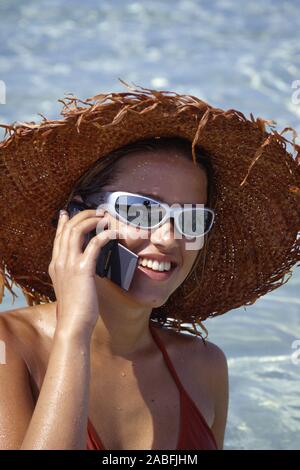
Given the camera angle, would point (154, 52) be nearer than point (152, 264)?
No

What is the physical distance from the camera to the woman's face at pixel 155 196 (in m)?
3.08


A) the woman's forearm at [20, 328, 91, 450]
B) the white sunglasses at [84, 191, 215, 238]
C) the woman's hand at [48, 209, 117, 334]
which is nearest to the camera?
the woman's forearm at [20, 328, 91, 450]

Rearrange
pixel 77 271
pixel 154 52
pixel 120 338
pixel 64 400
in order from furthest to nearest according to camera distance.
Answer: pixel 154 52
pixel 120 338
pixel 77 271
pixel 64 400

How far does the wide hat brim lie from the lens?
3.09 m

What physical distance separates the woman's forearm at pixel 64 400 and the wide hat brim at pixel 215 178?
77 centimetres

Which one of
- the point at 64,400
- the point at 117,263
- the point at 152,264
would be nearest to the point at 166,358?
the point at 152,264

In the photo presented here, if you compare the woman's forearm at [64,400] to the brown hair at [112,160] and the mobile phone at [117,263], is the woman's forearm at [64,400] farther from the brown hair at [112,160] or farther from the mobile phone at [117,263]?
the brown hair at [112,160]

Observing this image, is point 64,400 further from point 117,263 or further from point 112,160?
point 112,160

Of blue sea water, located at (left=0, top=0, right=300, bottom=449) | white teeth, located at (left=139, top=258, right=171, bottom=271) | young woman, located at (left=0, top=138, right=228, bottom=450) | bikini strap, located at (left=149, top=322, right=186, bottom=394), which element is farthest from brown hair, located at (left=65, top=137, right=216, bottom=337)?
blue sea water, located at (left=0, top=0, right=300, bottom=449)

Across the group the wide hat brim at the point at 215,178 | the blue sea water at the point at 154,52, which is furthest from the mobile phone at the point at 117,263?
the blue sea water at the point at 154,52

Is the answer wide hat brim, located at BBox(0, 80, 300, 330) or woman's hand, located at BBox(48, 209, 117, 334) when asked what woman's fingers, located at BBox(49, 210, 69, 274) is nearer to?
woman's hand, located at BBox(48, 209, 117, 334)

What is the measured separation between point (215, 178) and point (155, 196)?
19.6 inches

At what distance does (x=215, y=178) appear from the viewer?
3.51 meters
